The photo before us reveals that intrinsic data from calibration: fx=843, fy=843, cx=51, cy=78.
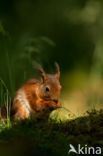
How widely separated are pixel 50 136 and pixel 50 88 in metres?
1.89

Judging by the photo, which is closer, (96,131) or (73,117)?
(96,131)

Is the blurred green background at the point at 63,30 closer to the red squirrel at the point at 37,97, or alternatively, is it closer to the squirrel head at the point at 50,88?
the red squirrel at the point at 37,97

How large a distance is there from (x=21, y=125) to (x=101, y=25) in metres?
5.63

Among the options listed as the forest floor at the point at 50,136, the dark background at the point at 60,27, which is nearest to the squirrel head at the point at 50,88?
the forest floor at the point at 50,136

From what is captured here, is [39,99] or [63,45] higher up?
[63,45]

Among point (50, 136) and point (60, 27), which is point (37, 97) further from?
point (60, 27)

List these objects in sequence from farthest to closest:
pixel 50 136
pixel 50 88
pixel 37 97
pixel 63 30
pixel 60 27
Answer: pixel 63 30 < pixel 60 27 < pixel 37 97 < pixel 50 88 < pixel 50 136

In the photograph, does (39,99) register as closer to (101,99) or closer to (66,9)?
(101,99)

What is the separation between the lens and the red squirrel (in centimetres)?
1029

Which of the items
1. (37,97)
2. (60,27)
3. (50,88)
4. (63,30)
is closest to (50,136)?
(50,88)

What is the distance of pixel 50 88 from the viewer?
10.4 m

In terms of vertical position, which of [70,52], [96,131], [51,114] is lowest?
[96,131]

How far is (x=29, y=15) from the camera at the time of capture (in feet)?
50.5

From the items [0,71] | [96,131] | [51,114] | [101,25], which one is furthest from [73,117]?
[101,25]
